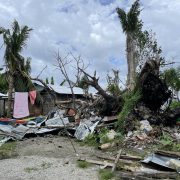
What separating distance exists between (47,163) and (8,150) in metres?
2.63

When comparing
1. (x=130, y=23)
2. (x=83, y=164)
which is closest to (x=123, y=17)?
(x=130, y=23)

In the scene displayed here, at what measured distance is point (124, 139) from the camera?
11859mm

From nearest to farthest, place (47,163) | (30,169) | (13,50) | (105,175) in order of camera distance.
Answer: (105,175) < (30,169) < (47,163) < (13,50)

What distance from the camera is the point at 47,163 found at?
29.7ft


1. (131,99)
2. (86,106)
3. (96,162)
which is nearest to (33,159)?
(96,162)

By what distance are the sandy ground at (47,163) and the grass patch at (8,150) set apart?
172mm

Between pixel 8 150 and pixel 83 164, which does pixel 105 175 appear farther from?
pixel 8 150

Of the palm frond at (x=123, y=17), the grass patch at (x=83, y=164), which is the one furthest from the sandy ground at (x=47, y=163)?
the palm frond at (x=123, y=17)

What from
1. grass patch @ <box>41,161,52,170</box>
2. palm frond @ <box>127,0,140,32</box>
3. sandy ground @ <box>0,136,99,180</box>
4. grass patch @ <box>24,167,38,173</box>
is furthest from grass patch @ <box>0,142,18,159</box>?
palm frond @ <box>127,0,140,32</box>

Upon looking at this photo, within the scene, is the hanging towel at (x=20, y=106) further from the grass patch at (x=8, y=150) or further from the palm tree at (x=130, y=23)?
the palm tree at (x=130, y=23)

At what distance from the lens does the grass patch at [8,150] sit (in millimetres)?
10405

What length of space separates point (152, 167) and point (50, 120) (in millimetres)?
8002

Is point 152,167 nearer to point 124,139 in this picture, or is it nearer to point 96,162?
point 96,162

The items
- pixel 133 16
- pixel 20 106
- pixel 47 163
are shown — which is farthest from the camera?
pixel 133 16
